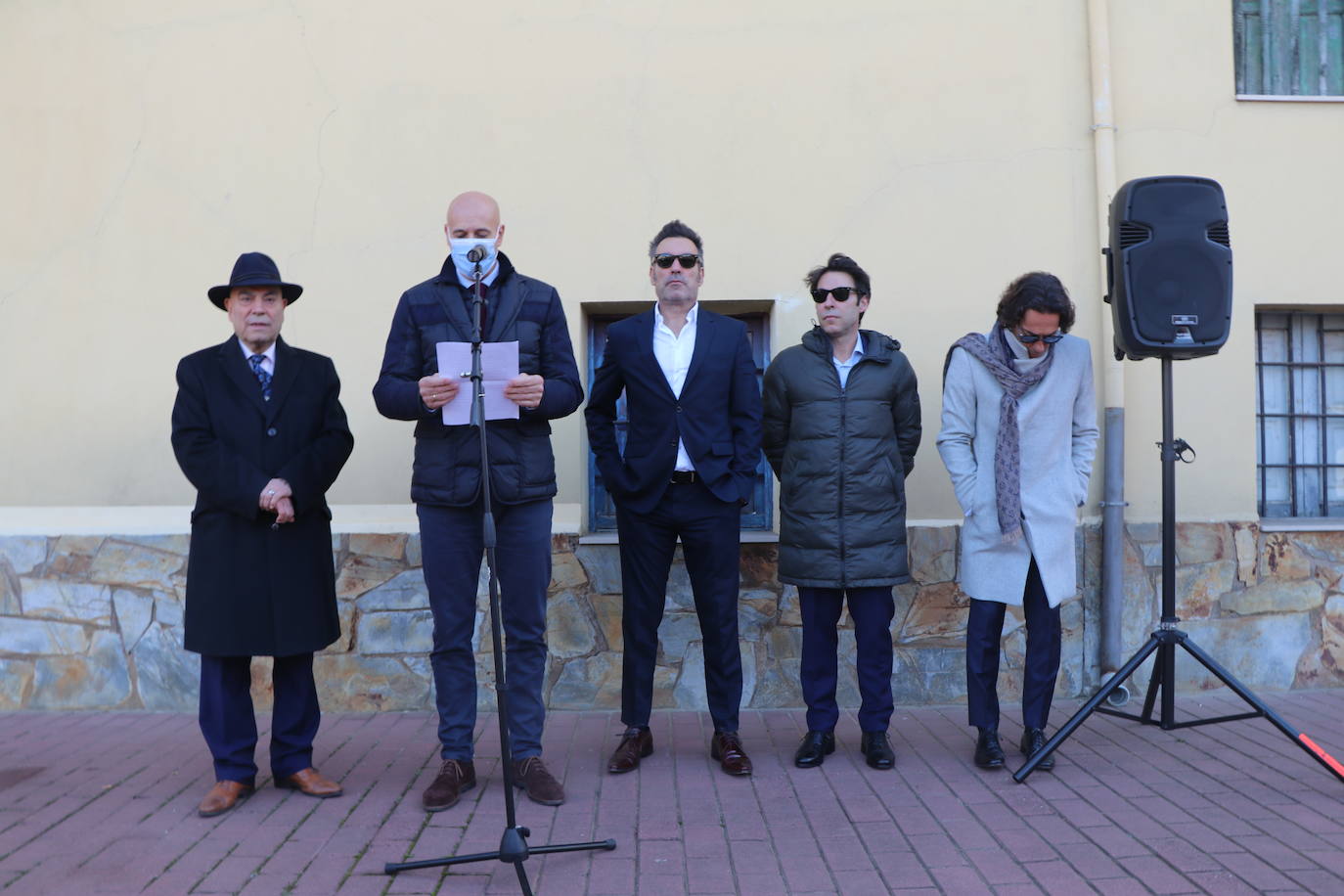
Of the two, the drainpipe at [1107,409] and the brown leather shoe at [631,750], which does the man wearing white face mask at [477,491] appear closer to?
the brown leather shoe at [631,750]

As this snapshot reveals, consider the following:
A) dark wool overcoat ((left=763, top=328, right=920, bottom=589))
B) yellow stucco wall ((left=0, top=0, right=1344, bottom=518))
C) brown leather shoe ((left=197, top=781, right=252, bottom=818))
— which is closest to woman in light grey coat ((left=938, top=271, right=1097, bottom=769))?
dark wool overcoat ((left=763, top=328, right=920, bottom=589))

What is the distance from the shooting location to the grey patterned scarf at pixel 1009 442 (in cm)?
440

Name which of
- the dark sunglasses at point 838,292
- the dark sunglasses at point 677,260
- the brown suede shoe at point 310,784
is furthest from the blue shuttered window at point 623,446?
the brown suede shoe at point 310,784

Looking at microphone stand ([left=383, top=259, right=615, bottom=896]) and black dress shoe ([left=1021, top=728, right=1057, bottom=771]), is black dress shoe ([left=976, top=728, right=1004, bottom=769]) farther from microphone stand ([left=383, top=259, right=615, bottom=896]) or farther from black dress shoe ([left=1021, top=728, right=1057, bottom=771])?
microphone stand ([left=383, top=259, right=615, bottom=896])

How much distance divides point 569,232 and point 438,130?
32.1 inches

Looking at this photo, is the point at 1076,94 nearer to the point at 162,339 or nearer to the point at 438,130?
the point at 438,130

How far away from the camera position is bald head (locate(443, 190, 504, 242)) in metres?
3.90

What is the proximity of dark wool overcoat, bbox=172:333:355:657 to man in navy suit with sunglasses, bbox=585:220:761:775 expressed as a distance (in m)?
1.13

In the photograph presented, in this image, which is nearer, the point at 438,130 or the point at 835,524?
the point at 835,524

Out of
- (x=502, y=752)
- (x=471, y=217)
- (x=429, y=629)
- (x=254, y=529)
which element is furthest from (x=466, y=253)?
(x=429, y=629)

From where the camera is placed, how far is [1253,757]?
4.44m

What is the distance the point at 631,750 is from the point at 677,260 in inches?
75.6

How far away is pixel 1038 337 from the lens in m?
4.40

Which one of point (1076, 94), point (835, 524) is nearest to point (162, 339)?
point (835, 524)
